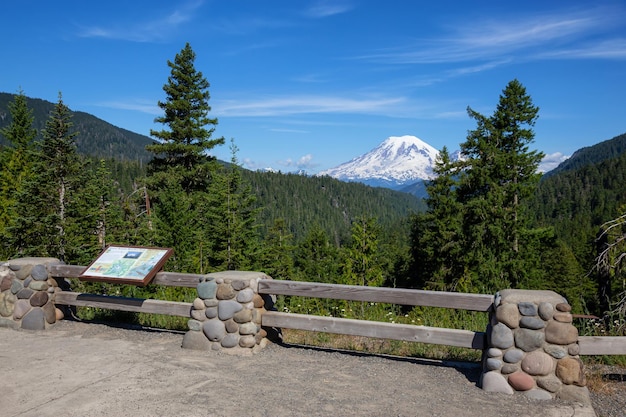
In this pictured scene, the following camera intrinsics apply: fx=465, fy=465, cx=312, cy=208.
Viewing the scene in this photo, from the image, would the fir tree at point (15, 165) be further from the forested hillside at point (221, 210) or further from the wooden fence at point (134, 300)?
the wooden fence at point (134, 300)

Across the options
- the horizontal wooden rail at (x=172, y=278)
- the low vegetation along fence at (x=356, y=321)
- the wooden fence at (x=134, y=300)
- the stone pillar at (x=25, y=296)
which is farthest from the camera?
the stone pillar at (x=25, y=296)

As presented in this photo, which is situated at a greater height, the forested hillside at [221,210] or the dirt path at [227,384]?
the forested hillside at [221,210]

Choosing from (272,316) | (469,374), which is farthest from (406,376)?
(272,316)

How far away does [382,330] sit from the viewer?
571 centimetres

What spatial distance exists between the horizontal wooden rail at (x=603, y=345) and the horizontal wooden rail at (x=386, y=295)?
105cm

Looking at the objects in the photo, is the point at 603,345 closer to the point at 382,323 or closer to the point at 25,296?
the point at 382,323

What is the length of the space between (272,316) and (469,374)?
2.56 metres

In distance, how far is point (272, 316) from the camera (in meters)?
6.26

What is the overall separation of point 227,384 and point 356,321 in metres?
1.80

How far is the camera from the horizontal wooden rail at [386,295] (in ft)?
17.4

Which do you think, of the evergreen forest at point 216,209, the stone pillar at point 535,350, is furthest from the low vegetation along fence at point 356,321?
A: the evergreen forest at point 216,209

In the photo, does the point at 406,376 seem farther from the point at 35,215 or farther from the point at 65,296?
the point at 35,215

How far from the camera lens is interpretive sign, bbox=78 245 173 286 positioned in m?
6.44

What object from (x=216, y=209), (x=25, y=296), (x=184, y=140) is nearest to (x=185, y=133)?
(x=184, y=140)
